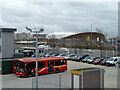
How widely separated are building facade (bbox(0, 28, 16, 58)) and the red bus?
59.0ft

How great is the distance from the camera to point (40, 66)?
→ 21969 mm

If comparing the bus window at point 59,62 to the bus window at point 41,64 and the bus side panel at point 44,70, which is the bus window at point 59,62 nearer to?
the bus side panel at point 44,70

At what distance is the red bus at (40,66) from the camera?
A: 20797 mm

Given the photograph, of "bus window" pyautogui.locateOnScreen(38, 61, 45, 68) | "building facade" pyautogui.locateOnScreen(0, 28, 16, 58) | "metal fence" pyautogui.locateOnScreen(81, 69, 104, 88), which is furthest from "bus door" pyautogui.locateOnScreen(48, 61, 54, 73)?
"building facade" pyautogui.locateOnScreen(0, 28, 16, 58)

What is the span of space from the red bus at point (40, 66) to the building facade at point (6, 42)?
59.0ft

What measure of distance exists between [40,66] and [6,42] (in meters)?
22.0

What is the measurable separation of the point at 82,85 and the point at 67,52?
44.7 meters

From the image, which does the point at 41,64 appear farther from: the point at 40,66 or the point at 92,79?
the point at 92,79

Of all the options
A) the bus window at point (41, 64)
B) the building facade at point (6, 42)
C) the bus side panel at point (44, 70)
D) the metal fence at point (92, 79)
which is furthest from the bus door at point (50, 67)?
the building facade at point (6, 42)

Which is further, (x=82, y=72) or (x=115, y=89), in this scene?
(x=115, y=89)

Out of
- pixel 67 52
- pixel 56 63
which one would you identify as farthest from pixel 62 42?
pixel 56 63

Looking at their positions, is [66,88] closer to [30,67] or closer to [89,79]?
[89,79]

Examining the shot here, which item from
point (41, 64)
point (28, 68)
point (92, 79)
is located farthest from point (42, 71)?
point (92, 79)

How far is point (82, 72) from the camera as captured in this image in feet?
37.8
